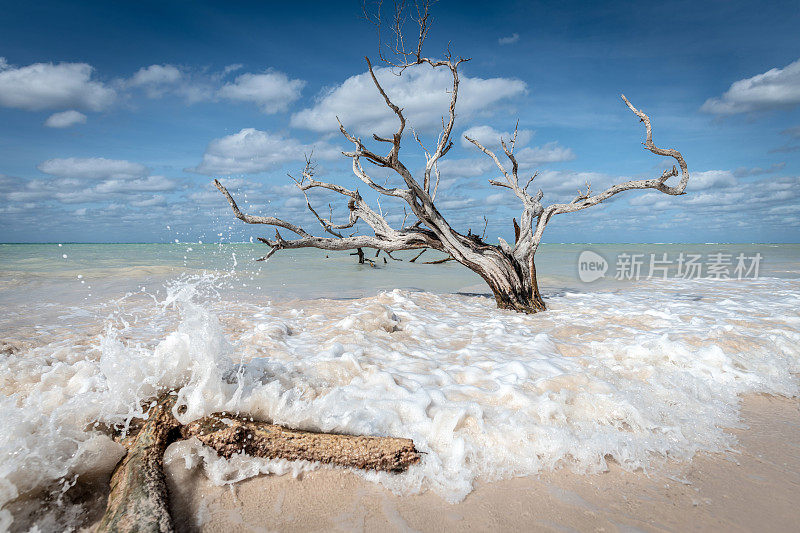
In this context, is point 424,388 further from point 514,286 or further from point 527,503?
point 514,286

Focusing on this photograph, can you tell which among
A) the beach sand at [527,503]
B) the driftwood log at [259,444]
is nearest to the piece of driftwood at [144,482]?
the driftwood log at [259,444]

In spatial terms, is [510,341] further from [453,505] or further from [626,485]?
[453,505]

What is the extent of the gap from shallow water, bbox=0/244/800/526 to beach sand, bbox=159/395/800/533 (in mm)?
101

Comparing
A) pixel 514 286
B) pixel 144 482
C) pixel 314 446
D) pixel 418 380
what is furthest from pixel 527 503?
pixel 514 286

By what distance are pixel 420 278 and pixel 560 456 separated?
33.6 ft

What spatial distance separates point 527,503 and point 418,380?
4.78 ft

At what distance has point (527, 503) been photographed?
2039 mm

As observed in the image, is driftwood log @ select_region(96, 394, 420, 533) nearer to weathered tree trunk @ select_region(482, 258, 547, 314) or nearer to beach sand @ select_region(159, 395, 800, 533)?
beach sand @ select_region(159, 395, 800, 533)

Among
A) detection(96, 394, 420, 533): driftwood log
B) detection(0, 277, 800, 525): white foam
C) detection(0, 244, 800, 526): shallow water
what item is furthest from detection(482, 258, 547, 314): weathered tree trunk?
detection(96, 394, 420, 533): driftwood log

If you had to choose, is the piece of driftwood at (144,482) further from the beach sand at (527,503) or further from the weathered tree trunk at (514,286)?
the weathered tree trunk at (514,286)

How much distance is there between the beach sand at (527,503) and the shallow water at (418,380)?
0.10m

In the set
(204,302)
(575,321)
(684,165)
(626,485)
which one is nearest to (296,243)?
(204,302)

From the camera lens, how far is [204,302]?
7.45 m

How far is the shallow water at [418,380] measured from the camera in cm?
226
